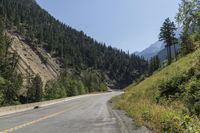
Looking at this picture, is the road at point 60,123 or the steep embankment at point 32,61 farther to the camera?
the steep embankment at point 32,61

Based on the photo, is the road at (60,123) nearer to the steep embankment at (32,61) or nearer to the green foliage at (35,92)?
the green foliage at (35,92)

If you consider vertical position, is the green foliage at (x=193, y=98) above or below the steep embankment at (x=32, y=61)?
below

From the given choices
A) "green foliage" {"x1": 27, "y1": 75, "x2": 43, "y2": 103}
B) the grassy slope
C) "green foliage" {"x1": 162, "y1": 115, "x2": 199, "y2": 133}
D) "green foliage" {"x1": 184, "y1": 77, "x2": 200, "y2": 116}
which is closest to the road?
the grassy slope

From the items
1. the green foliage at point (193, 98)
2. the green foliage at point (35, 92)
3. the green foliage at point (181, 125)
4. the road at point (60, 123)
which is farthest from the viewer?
the green foliage at point (35, 92)

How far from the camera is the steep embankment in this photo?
134 m

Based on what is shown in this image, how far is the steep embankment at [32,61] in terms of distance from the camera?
134 meters

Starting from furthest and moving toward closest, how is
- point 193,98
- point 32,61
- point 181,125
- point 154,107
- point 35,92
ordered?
Answer: point 32,61 → point 35,92 → point 154,107 → point 193,98 → point 181,125

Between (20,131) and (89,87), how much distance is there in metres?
164

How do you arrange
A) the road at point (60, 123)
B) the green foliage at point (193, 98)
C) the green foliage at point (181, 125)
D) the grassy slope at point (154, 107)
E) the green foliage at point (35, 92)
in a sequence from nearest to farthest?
the green foliage at point (181, 125) < the grassy slope at point (154, 107) < the green foliage at point (193, 98) < the road at point (60, 123) < the green foliage at point (35, 92)

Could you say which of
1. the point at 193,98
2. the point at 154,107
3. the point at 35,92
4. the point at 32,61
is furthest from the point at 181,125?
the point at 32,61

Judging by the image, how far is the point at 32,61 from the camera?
5773 inches

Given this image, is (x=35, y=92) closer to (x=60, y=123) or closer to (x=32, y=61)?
(x=32, y=61)

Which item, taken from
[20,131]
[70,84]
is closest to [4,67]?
[70,84]

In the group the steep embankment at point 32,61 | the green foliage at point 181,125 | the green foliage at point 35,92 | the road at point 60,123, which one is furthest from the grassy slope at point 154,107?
the steep embankment at point 32,61
